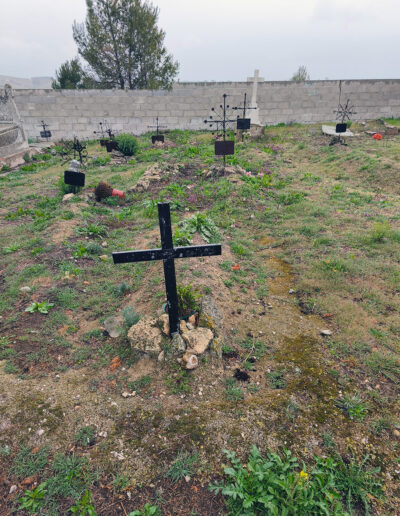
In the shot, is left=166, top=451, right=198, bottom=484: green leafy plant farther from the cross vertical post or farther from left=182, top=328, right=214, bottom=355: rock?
the cross vertical post

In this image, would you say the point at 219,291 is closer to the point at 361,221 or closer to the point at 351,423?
the point at 351,423

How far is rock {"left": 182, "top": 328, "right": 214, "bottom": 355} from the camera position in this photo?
140 inches

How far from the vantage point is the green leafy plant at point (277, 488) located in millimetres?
2303

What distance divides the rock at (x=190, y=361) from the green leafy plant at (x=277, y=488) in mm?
1009

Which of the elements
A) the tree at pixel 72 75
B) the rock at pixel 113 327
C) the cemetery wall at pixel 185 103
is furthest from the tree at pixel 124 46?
the rock at pixel 113 327

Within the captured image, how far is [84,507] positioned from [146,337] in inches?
66.4

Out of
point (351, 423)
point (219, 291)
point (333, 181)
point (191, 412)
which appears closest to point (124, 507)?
point (191, 412)

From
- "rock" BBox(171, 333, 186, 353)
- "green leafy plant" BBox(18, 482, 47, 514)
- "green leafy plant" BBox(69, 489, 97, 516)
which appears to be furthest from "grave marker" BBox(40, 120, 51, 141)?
"green leafy plant" BBox(69, 489, 97, 516)

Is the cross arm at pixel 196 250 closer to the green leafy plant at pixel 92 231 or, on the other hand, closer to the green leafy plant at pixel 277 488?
the green leafy plant at pixel 277 488

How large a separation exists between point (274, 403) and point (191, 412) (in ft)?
2.93

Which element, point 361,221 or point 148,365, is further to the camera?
point 361,221

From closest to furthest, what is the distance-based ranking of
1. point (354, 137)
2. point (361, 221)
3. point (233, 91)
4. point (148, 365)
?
point (148, 365) < point (361, 221) < point (354, 137) < point (233, 91)

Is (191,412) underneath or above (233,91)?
underneath

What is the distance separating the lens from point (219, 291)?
4.97 metres
